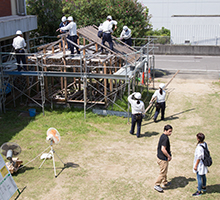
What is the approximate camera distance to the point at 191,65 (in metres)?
25.5

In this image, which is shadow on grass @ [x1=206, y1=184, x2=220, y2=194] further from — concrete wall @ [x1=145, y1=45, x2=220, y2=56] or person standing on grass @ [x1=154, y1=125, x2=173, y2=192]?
concrete wall @ [x1=145, y1=45, x2=220, y2=56]

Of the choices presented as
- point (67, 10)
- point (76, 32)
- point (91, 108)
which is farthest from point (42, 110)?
point (67, 10)

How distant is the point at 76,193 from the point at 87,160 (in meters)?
2.00

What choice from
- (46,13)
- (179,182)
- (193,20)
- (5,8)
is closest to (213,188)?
(179,182)

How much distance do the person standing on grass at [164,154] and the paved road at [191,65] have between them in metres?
14.5

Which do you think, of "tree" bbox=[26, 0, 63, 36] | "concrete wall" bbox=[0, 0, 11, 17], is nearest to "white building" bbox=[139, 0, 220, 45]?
"tree" bbox=[26, 0, 63, 36]

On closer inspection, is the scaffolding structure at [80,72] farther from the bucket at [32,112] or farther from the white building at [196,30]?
the white building at [196,30]

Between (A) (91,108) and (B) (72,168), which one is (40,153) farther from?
(A) (91,108)

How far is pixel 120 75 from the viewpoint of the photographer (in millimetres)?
13906

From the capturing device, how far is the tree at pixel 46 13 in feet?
70.5

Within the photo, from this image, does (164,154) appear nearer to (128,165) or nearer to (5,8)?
(128,165)

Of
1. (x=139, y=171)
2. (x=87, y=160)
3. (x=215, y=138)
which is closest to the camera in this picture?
(x=139, y=171)

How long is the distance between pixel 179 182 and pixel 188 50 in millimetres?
22774

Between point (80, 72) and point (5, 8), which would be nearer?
point (80, 72)
